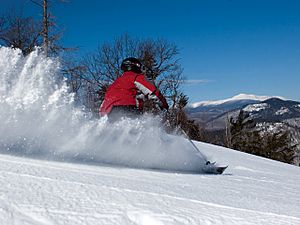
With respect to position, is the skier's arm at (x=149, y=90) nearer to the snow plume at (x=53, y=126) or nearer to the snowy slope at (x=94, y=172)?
the snowy slope at (x=94, y=172)

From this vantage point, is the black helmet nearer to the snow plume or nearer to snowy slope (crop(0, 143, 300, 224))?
the snow plume

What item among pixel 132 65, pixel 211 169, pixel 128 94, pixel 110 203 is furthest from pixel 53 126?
pixel 211 169

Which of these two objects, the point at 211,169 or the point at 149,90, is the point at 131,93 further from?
the point at 211,169

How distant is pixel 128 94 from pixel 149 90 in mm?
384

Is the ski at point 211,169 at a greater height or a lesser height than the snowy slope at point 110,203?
greater

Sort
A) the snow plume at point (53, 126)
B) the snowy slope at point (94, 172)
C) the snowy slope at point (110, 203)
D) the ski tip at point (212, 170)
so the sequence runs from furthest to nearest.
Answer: the ski tip at point (212, 170)
the snow plume at point (53, 126)
the snowy slope at point (94, 172)
the snowy slope at point (110, 203)

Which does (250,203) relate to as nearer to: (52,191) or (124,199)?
(124,199)

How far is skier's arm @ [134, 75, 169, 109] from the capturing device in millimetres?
4703

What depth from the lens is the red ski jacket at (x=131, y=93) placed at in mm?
4750

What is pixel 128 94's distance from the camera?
489cm

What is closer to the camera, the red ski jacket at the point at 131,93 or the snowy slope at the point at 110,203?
the snowy slope at the point at 110,203

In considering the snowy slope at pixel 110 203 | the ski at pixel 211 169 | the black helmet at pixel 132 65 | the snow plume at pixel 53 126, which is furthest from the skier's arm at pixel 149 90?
the snowy slope at pixel 110 203

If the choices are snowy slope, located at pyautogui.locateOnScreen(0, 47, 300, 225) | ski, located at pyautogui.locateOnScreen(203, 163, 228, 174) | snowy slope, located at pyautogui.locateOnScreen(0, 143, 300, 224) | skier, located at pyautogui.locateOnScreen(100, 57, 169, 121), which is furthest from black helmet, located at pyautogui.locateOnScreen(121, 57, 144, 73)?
snowy slope, located at pyautogui.locateOnScreen(0, 143, 300, 224)

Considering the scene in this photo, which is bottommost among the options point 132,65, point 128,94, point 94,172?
point 94,172
